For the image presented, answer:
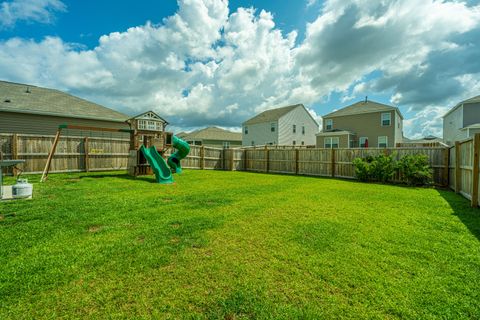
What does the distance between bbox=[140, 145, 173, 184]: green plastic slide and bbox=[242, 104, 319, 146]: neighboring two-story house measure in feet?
74.4

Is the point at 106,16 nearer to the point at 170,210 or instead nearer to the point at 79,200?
the point at 79,200

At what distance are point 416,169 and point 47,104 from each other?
21.9 m

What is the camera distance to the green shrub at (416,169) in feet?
31.7

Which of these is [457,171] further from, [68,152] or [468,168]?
[68,152]

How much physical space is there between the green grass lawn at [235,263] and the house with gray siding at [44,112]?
12270mm

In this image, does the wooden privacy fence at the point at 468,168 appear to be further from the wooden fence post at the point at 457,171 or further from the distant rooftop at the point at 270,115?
the distant rooftop at the point at 270,115

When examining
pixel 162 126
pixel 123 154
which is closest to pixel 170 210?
pixel 123 154

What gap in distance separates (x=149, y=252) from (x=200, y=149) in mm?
14724

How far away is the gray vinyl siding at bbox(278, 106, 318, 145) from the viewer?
1251 inches

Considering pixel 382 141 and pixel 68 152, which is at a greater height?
pixel 382 141

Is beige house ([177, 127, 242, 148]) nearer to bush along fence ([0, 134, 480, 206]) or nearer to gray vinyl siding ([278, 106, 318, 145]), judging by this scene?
gray vinyl siding ([278, 106, 318, 145])

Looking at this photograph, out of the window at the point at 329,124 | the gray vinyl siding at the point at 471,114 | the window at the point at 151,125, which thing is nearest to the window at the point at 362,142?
the window at the point at 329,124

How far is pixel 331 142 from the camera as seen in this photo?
26.5 metres

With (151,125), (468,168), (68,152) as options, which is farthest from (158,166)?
(151,125)
